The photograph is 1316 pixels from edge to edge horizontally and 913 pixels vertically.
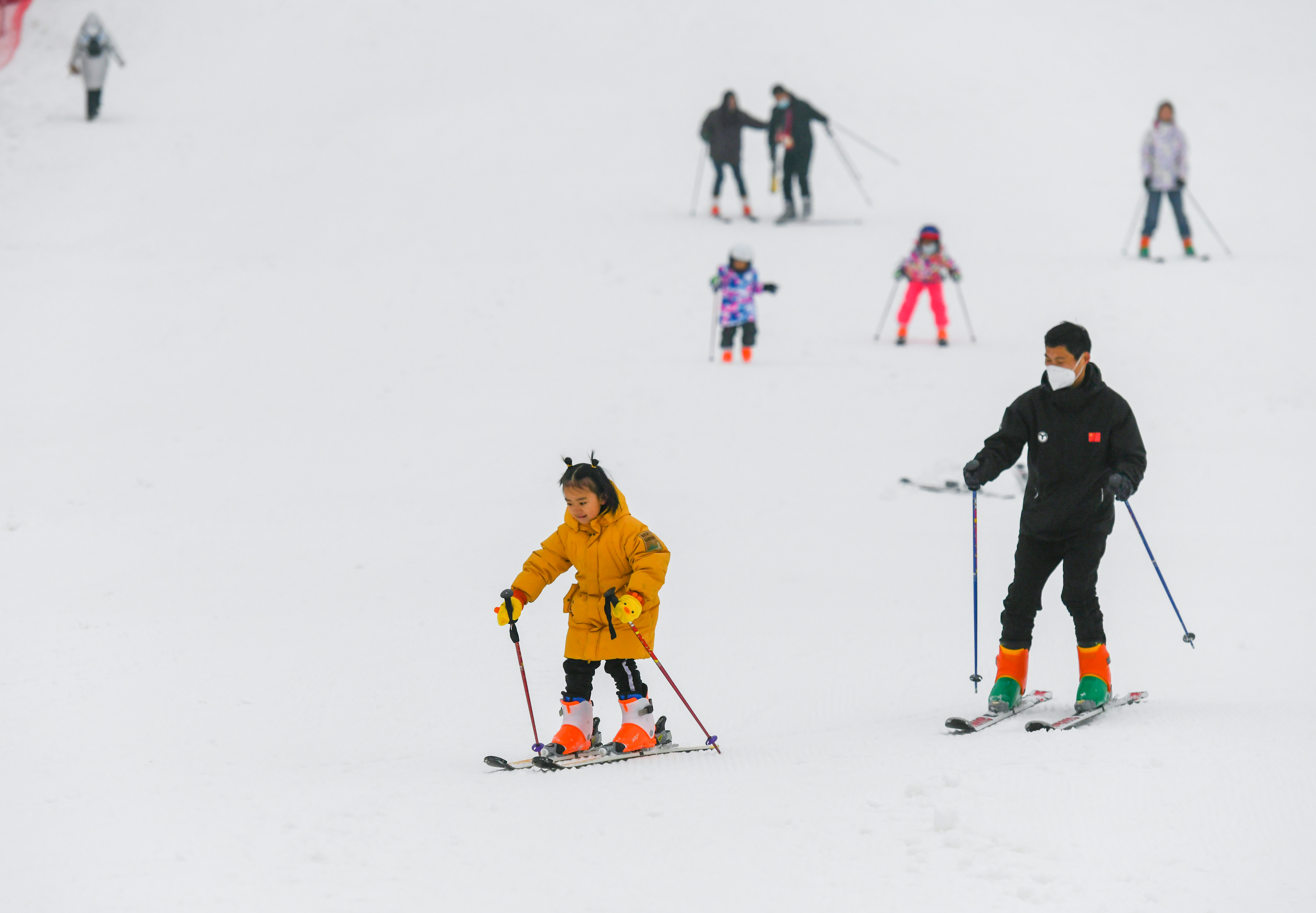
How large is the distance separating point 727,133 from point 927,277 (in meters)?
5.80

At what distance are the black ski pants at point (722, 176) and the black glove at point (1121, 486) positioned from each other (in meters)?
13.8

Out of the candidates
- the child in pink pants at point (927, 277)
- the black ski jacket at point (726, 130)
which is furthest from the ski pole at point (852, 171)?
the child in pink pants at point (927, 277)

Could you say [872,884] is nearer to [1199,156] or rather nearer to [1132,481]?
[1132,481]

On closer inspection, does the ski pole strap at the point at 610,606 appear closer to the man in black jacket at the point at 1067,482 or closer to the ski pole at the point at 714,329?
the man in black jacket at the point at 1067,482

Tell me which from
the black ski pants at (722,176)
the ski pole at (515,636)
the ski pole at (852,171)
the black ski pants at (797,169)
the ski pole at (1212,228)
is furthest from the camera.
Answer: the ski pole at (852,171)

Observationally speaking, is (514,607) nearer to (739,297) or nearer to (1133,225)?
(739,297)

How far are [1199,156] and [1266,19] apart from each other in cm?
925

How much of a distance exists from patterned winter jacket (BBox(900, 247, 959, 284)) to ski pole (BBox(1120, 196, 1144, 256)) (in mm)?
4210

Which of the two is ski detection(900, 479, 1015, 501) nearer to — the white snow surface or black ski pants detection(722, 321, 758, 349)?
the white snow surface

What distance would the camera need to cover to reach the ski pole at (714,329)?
1294cm

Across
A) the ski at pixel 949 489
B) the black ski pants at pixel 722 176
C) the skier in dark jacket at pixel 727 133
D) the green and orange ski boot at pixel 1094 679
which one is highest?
the skier in dark jacket at pixel 727 133

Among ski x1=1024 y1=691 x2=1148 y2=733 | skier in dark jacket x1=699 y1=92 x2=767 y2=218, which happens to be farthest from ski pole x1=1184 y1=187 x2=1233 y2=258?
ski x1=1024 y1=691 x2=1148 y2=733

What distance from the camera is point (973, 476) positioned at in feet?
16.7

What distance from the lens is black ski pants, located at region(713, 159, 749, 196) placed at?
18.3 m
